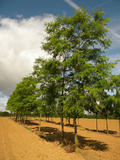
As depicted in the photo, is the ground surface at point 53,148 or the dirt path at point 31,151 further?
the ground surface at point 53,148

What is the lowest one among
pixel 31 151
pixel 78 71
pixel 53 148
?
pixel 53 148

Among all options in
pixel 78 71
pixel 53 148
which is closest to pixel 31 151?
pixel 53 148

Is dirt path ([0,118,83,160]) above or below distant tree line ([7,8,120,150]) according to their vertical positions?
below

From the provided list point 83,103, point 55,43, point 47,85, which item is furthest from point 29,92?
point 83,103

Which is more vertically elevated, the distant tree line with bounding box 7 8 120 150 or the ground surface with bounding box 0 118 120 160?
the distant tree line with bounding box 7 8 120 150

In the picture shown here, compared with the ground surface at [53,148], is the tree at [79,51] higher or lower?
higher

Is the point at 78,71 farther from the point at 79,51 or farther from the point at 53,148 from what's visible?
the point at 53,148

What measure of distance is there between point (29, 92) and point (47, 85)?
16450mm

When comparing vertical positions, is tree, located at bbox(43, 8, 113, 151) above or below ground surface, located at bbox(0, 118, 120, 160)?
above

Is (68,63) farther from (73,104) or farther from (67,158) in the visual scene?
(67,158)

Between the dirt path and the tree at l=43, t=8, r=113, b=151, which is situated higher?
the tree at l=43, t=8, r=113, b=151

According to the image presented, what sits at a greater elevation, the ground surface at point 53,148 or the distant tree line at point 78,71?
the distant tree line at point 78,71

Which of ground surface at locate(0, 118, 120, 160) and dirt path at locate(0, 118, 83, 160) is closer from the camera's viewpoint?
dirt path at locate(0, 118, 83, 160)

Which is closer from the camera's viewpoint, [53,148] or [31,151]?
[31,151]
